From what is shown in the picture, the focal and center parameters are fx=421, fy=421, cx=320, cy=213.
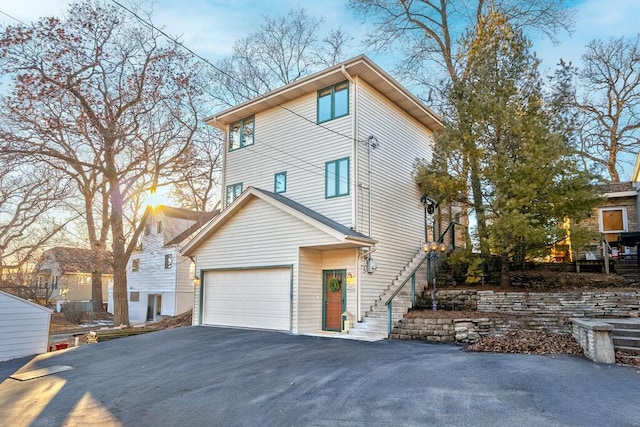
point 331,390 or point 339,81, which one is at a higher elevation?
point 339,81

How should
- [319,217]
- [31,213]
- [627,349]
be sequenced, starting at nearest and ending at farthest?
[627,349], [319,217], [31,213]

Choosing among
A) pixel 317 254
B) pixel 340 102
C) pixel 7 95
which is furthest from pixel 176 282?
pixel 340 102

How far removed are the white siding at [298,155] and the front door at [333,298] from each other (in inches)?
66.3

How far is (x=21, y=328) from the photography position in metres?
14.2

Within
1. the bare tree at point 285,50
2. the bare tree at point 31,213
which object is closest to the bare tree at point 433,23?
the bare tree at point 285,50

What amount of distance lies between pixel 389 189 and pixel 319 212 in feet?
8.58

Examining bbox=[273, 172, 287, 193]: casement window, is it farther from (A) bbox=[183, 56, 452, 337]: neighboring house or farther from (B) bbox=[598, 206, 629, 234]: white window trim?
(B) bbox=[598, 206, 629, 234]: white window trim

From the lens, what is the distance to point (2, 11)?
782 cm

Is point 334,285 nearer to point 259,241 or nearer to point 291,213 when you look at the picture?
point 291,213

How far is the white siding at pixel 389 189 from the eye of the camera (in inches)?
515

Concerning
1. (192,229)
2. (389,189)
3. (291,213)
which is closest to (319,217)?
(291,213)

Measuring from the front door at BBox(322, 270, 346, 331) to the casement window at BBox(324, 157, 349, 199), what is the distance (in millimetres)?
2466

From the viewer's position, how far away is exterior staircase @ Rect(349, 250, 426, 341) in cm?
1124

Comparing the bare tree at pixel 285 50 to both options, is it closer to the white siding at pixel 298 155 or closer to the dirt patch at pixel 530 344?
the white siding at pixel 298 155
